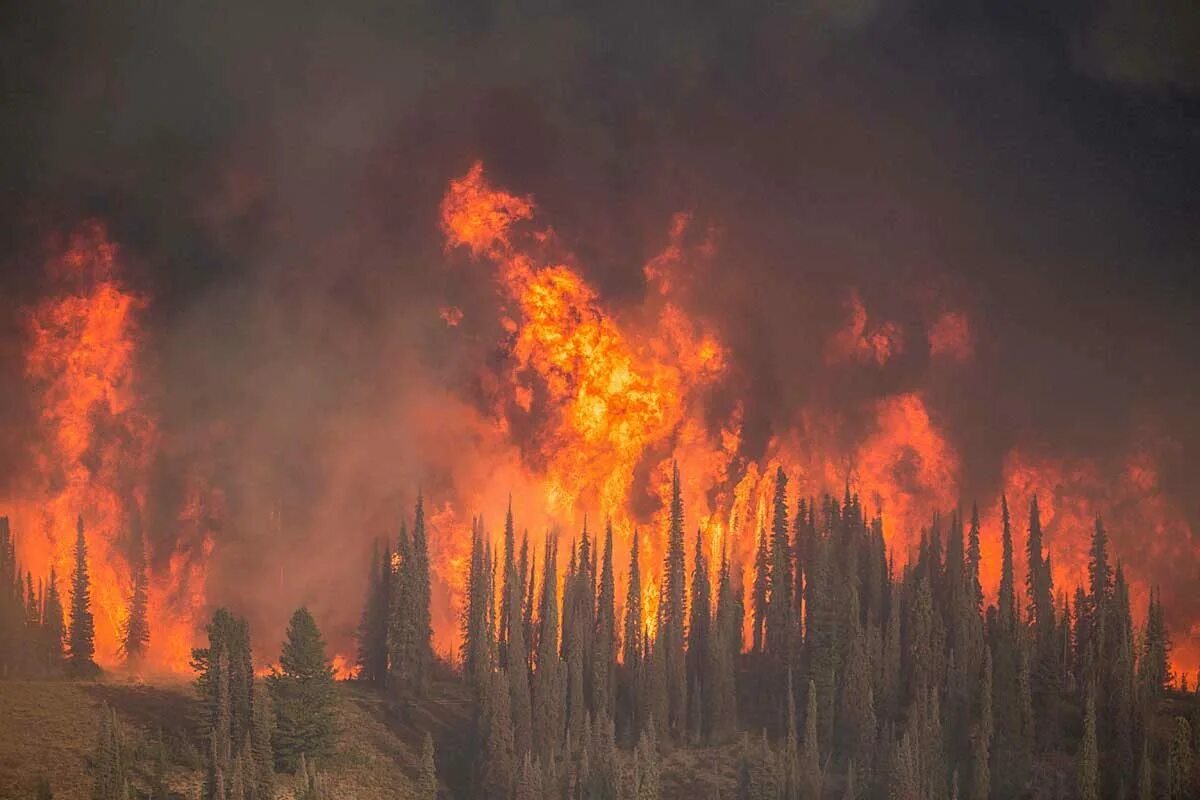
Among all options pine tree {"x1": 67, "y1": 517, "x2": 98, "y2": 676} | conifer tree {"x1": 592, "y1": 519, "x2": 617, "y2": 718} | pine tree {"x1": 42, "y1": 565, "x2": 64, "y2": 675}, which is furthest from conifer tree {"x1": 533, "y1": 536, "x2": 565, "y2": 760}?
pine tree {"x1": 42, "y1": 565, "x2": 64, "y2": 675}

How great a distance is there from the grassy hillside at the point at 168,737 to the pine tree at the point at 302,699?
2.53 metres

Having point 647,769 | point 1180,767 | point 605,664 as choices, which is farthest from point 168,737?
point 1180,767

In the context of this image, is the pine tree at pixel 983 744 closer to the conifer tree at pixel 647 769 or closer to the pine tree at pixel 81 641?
the conifer tree at pixel 647 769

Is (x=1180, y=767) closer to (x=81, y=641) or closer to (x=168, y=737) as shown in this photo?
(x=168, y=737)

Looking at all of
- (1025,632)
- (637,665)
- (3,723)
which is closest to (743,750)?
(637,665)

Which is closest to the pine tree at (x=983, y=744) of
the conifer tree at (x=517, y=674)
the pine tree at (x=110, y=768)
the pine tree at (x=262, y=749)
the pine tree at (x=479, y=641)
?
the conifer tree at (x=517, y=674)

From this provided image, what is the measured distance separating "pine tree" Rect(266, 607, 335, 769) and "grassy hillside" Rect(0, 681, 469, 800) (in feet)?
8.30

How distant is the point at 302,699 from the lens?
171375 millimetres

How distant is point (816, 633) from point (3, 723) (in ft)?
283

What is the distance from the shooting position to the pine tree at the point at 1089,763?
17475 centimetres

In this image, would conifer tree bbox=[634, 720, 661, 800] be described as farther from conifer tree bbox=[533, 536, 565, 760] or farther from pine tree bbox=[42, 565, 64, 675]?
pine tree bbox=[42, 565, 64, 675]

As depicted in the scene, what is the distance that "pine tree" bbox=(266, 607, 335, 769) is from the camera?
168 meters

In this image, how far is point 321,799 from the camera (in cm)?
16112

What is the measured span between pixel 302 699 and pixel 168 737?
13.0 metres
